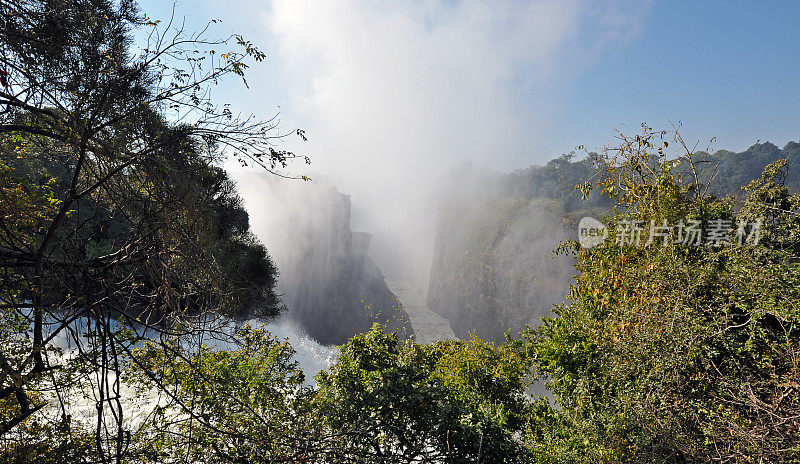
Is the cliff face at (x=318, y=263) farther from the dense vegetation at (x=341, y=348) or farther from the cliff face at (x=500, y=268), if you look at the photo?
the dense vegetation at (x=341, y=348)

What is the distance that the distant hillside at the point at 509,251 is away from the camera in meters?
36.0

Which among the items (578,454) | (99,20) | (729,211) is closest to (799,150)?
(729,211)

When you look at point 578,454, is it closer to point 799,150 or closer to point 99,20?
point 99,20

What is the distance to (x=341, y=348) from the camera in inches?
257

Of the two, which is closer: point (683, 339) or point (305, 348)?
point (683, 339)

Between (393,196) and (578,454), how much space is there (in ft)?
242

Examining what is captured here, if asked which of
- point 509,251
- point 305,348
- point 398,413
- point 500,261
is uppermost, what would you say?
point 509,251

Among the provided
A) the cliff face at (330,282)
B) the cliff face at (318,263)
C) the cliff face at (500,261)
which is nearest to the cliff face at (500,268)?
the cliff face at (500,261)

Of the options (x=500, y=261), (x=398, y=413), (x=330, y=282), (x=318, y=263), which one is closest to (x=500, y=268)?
(x=500, y=261)

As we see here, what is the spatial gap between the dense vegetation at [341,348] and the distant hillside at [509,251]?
26384 millimetres

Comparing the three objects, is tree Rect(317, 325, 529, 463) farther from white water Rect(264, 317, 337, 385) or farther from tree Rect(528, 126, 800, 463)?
white water Rect(264, 317, 337, 385)

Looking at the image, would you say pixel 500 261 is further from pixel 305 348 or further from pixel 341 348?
pixel 341 348

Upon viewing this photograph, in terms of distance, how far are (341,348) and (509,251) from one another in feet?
120

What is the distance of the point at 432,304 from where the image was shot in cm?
4931
